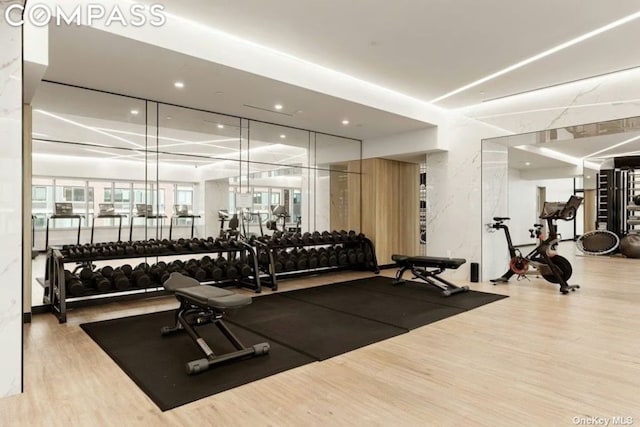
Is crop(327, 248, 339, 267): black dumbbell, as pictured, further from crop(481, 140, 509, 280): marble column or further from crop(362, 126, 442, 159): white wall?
crop(481, 140, 509, 280): marble column

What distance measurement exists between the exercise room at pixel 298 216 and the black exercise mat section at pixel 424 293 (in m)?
0.06

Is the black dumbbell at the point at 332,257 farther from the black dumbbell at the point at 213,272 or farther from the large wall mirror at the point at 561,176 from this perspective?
the large wall mirror at the point at 561,176

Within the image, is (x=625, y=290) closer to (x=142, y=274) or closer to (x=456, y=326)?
(x=456, y=326)

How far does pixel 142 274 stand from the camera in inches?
169

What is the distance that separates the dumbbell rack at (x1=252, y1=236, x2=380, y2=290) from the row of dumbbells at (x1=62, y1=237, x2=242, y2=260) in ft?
1.57

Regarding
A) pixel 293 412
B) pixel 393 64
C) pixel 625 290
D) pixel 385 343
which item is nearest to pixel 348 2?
pixel 393 64

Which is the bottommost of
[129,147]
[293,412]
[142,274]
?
[293,412]

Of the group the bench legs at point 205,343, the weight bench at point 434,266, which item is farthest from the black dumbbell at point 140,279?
the weight bench at point 434,266

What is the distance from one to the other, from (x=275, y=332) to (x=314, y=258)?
2.79 meters

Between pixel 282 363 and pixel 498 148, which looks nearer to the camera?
pixel 282 363

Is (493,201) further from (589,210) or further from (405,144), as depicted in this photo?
(589,210)

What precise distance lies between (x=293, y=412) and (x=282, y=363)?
2.22 ft

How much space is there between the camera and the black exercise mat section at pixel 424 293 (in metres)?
4.62

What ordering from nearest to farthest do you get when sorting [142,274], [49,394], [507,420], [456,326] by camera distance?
1. [507,420]
2. [49,394]
3. [456,326]
4. [142,274]
